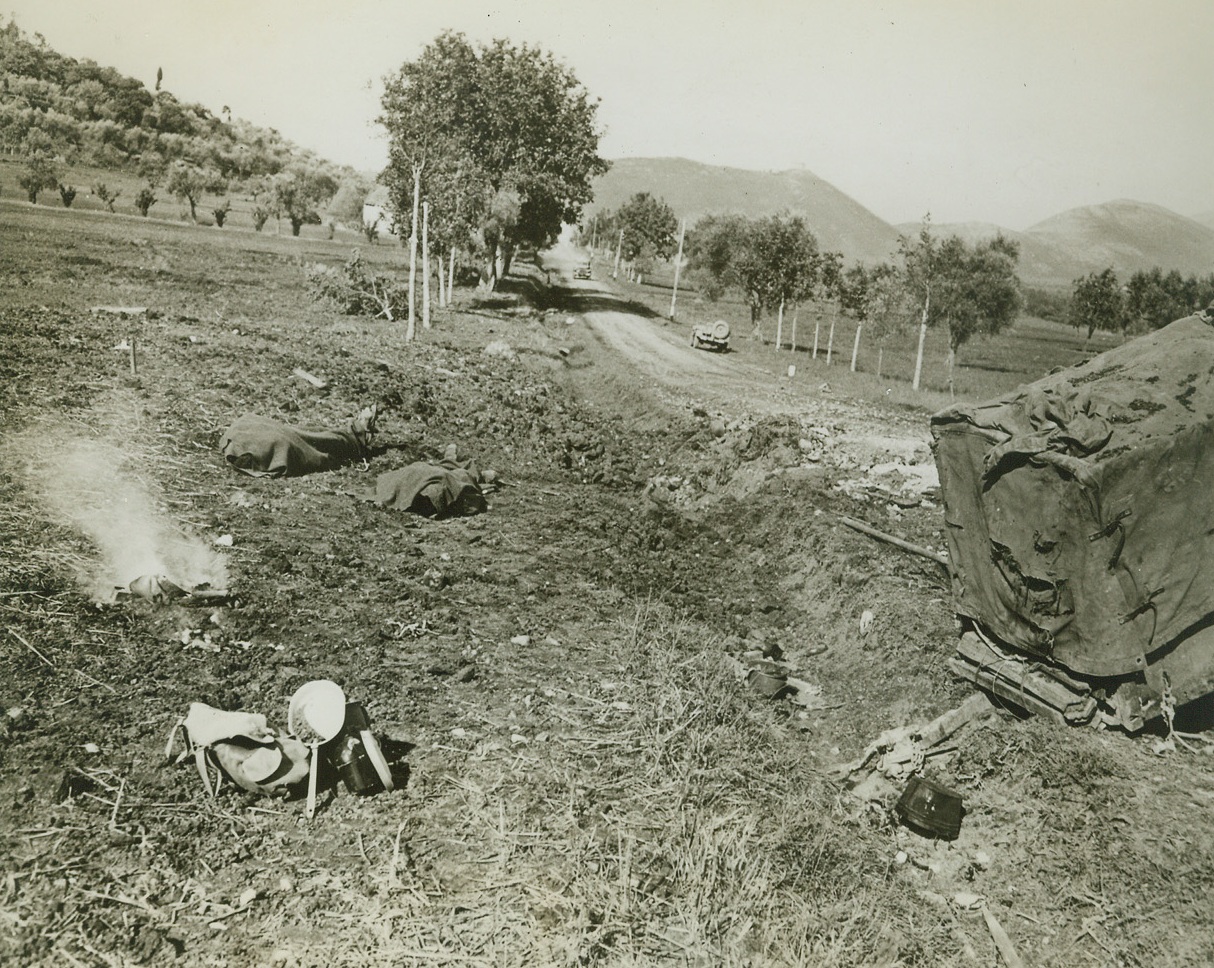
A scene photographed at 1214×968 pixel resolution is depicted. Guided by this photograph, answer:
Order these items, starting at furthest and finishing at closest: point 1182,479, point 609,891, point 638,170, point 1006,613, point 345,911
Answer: point 638,170, point 1006,613, point 1182,479, point 609,891, point 345,911

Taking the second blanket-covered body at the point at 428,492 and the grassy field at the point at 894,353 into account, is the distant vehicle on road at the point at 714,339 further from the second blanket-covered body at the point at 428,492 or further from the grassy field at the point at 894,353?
the second blanket-covered body at the point at 428,492

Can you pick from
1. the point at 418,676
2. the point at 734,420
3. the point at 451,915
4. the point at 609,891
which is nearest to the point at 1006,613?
the point at 609,891

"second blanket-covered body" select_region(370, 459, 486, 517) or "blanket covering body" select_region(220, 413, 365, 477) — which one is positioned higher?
"blanket covering body" select_region(220, 413, 365, 477)

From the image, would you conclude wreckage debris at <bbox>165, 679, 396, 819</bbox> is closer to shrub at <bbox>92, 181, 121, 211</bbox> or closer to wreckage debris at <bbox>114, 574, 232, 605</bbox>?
wreckage debris at <bbox>114, 574, 232, 605</bbox>

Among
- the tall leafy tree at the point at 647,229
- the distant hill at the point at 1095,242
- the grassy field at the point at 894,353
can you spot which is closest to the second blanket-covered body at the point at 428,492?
the grassy field at the point at 894,353

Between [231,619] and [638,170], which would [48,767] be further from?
[638,170]

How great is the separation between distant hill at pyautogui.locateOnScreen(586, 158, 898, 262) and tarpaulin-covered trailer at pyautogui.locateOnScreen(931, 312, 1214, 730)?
122 meters

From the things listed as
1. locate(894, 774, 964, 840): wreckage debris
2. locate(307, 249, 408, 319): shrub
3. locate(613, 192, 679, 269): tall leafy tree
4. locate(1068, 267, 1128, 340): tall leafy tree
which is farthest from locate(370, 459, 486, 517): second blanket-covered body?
locate(613, 192, 679, 269): tall leafy tree

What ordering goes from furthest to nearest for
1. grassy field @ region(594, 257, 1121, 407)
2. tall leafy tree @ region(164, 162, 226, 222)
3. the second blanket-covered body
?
tall leafy tree @ region(164, 162, 226, 222)
grassy field @ region(594, 257, 1121, 407)
the second blanket-covered body

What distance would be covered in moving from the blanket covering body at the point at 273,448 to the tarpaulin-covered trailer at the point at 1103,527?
7.53 m

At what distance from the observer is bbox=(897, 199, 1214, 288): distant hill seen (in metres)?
82.8

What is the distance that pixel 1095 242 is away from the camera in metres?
129

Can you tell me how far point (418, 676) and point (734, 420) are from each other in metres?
9.42

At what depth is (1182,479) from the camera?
4.34m
